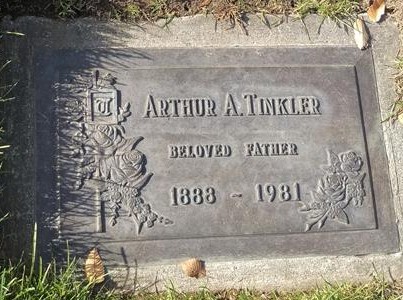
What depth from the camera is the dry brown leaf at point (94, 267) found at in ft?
9.23

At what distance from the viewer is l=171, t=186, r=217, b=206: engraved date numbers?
2.97 m

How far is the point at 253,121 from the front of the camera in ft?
10.2

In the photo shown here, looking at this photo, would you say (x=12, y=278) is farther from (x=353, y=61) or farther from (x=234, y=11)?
(x=353, y=61)

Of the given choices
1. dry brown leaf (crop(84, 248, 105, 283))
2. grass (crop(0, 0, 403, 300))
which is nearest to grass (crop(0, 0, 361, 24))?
grass (crop(0, 0, 403, 300))

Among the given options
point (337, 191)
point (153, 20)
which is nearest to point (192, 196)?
point (337, 191)

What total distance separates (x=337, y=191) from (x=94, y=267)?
124 centimetres

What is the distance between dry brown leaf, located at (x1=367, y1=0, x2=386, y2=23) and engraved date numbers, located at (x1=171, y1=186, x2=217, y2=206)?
133 cm

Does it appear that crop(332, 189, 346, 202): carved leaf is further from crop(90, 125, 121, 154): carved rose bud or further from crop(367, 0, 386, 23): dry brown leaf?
crop(90, 125, 121, 154): carved rose bud

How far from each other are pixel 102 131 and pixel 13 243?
669 millimetres

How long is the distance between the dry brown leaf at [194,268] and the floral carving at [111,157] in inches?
8.3

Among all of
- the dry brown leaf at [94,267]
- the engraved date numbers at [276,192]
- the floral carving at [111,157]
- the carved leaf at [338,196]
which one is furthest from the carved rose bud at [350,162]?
the dry brown leaf at [94,267]

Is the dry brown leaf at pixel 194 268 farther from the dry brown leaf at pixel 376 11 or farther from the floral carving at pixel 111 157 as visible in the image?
the dry brown leaf at pixel 376 11

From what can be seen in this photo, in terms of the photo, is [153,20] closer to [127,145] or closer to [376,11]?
[127,145]

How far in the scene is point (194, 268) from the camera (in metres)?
2.89
